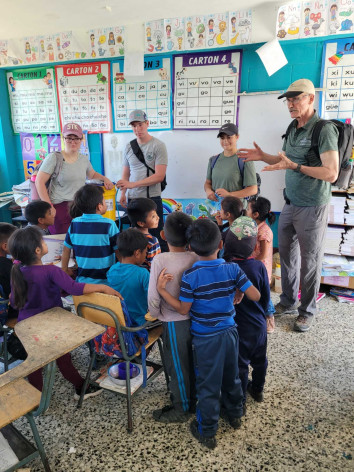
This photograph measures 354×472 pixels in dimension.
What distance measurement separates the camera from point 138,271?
176 centimetres

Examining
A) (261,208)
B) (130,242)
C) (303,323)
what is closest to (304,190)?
(261,208)

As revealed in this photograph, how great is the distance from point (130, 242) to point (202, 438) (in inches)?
40.1

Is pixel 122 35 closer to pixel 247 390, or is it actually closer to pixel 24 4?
pixel 24 4

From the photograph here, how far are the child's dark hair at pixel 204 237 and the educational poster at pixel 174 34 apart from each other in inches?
100

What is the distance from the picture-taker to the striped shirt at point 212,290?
4.86 feet

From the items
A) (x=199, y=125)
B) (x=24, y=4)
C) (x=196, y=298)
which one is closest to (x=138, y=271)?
(x=196, y=298)

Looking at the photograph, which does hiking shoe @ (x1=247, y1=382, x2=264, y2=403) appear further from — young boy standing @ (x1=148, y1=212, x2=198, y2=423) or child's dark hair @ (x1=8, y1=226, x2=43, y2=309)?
child's dark hair @ (x1=8, y1=226, x2=43, y2=309)

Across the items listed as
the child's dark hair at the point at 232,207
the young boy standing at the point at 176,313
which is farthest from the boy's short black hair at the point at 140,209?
the child's dark hair at the point at 232,207

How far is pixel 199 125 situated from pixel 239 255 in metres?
2.24

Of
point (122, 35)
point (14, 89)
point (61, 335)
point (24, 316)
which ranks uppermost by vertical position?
point (122, 35)

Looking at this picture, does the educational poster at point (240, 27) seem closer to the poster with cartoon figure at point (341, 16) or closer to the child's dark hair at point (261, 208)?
the poster with cartoon figure at point (341, 16)

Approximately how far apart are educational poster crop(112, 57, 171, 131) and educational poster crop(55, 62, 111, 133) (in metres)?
0.13

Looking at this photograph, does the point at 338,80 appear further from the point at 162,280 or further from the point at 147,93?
the point at 162,280

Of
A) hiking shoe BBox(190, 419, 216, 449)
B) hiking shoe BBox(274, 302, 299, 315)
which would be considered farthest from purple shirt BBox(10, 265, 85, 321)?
hiking shoe BBox(274, 302, 299, 315)
